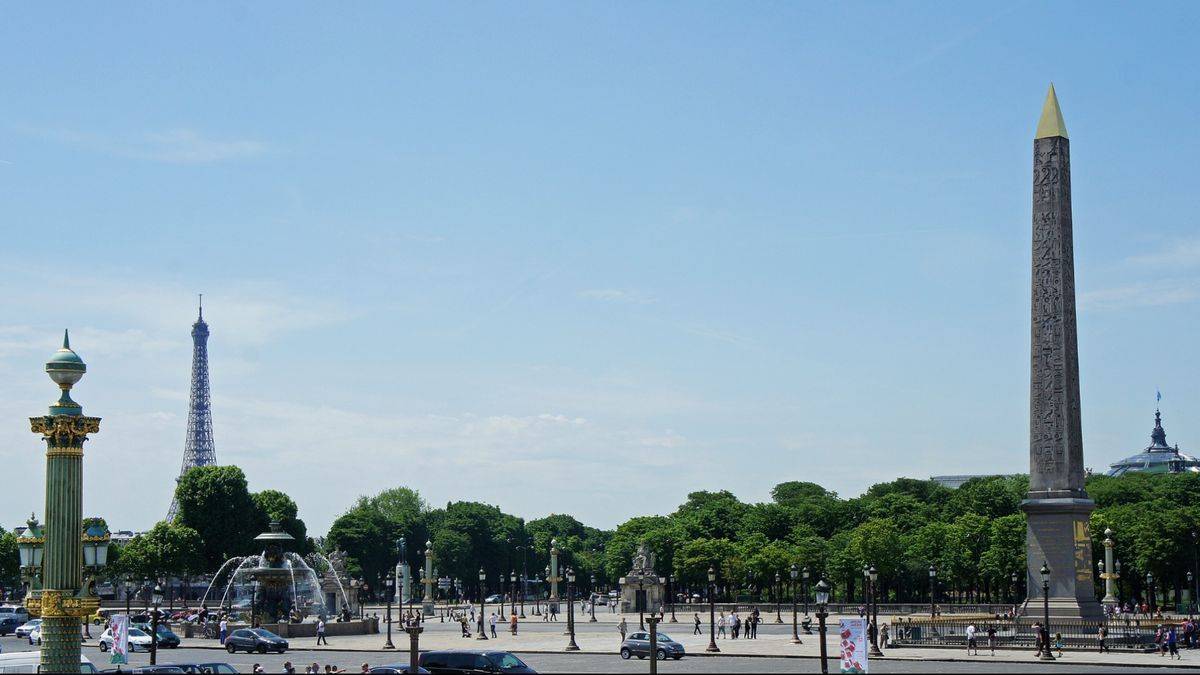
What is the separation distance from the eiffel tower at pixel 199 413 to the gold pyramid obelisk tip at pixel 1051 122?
13376cm

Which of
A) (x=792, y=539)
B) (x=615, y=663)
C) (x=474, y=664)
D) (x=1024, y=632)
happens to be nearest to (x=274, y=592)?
(x=615, y=663)

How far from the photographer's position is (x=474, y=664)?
36.9 meters

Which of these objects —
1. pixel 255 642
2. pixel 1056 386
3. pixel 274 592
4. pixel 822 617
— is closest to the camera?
pixel 822 617

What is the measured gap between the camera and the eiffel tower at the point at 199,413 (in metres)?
169

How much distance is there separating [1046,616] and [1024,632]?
5723 mm

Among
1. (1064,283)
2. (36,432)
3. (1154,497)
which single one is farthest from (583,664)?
(1154,497)

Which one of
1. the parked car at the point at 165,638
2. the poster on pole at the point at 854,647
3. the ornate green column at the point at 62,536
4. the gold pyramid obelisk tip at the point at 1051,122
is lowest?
the parked car at the point at 165,638

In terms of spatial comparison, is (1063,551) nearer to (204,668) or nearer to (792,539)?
(204,668)

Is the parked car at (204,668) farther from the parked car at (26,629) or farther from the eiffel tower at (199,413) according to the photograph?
the eiffel tower at (199,413)

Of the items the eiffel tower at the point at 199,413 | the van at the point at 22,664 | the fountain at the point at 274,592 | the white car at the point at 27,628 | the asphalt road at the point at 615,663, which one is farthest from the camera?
the eiffel tower at the point at 199,413

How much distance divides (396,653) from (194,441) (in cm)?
12271

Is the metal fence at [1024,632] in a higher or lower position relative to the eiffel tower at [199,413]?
lower

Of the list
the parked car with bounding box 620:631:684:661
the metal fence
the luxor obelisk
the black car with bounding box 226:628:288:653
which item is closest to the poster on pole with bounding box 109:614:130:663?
the parked car with bounding box 620:631:684:661

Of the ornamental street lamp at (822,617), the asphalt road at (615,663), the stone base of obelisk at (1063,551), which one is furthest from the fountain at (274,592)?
the stone base of obelisk at (1063,551)
